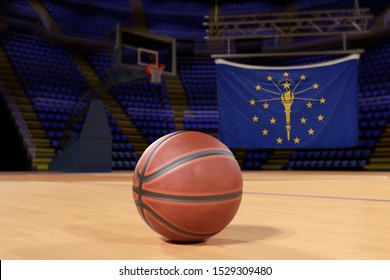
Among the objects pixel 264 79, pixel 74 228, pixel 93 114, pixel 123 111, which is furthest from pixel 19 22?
pixel 74 228

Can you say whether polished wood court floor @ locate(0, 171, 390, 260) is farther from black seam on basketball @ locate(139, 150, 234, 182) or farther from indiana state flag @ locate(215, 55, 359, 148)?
indiana state flag @ locate(215, 55, 359, 148)

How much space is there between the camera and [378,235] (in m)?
1.83

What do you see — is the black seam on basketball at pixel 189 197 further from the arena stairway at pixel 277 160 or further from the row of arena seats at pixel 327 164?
the arena stairway at pixel 277 160

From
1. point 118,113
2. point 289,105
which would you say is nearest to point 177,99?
point 118,113

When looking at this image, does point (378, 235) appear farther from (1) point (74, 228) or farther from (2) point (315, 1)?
(2) point (315, 1)

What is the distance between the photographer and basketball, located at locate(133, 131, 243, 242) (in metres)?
1.66

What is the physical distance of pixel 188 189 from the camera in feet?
5.44

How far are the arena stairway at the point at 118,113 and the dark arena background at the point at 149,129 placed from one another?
72 mm

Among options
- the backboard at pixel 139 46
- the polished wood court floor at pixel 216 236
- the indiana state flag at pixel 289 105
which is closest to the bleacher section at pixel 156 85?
the backboard at pixel 139 46

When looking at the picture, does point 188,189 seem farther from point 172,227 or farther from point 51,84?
point 51,84

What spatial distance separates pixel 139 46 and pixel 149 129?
16.2 feet

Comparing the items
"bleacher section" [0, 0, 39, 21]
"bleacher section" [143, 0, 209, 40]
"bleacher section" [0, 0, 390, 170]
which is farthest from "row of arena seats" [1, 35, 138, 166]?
"bleacher section" [143, 0, 209, 40]

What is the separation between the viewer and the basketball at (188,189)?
1.66 metres

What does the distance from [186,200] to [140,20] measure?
20817 mm
